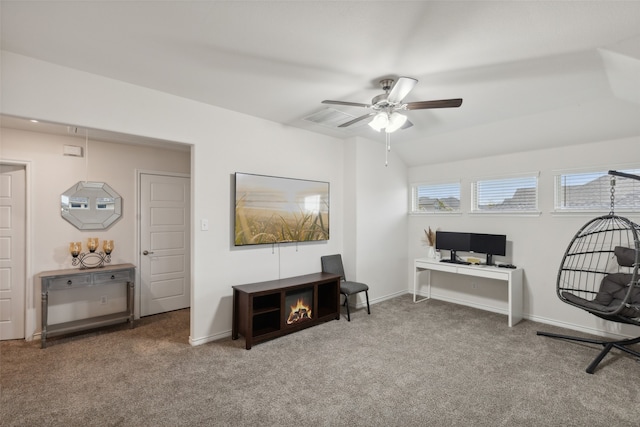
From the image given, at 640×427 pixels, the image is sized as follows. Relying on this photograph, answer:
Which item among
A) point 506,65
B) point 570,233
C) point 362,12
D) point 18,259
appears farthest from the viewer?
point 570,233

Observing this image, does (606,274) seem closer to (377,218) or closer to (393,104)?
(377,218)

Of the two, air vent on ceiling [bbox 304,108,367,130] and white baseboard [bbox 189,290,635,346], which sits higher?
air vent on ceiling [bbox 304,108,367,130]

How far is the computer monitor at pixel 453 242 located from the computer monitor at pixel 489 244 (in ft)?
0.28

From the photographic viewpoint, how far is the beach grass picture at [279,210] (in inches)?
140

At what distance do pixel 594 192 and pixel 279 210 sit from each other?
387cm

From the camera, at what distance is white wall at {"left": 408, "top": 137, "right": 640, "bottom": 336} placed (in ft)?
11.7

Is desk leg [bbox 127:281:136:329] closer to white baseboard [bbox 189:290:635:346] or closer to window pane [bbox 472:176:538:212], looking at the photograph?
white baseboard [bbox 189:290:635:346]

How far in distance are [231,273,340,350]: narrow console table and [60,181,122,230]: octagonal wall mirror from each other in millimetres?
2019

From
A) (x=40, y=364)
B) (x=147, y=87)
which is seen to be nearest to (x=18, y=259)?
(x=40, y=364)

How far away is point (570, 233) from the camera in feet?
12.4

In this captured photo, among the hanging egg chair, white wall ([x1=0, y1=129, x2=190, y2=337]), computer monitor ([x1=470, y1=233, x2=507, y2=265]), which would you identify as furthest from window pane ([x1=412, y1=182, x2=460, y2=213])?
white wall ([x1=0, y1=129, x2=190, y2=337])

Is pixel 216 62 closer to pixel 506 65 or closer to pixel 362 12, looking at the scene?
pixel 362 12

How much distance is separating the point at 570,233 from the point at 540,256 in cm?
44

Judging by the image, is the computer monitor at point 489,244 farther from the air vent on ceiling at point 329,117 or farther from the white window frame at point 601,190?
the air vent on ceiling at point 329,117
